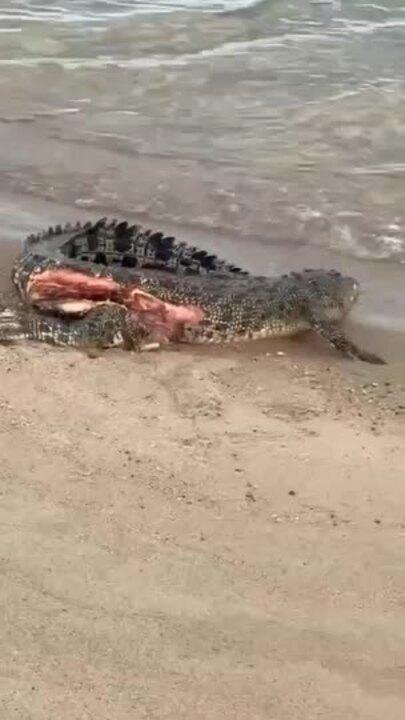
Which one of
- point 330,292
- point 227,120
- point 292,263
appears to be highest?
point 227,120

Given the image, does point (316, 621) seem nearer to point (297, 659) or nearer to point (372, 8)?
point (297, 659)

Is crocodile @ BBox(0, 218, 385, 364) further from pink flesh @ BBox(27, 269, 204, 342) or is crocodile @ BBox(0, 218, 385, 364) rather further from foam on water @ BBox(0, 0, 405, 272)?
foam on water @ BBox(0, 0, 405, 272)

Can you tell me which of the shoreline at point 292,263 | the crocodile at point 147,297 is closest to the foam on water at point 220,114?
the shoreline at point 292,263

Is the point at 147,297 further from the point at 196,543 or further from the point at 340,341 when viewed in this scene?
the point at 196,543

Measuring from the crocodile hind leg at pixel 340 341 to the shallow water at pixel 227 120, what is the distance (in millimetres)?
383

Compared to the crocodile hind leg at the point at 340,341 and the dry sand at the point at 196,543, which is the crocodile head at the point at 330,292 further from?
the dry sand at the point at 196,543

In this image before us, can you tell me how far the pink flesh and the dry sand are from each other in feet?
1.88

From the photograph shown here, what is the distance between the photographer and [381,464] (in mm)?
4668

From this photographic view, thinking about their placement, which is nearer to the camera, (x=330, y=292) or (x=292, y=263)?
(x=330, y=292)

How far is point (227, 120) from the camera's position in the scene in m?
10.1

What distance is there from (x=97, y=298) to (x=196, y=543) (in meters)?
2.45

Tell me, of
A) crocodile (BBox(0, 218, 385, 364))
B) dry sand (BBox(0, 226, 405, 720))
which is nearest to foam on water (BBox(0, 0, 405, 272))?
crocodile (BBox(0, 218, 385, 364))

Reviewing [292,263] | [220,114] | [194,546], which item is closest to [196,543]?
[194,546]

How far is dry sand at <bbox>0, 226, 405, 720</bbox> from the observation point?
329cm
